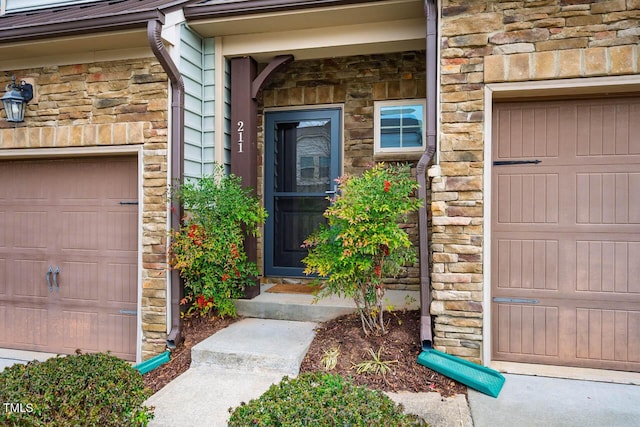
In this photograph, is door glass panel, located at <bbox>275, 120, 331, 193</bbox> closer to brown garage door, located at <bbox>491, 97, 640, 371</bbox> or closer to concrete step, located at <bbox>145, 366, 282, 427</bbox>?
brown garage door, located at <bbox>491, 97, 640, 371</bbox>

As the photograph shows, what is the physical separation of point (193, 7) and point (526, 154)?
10.4 ft

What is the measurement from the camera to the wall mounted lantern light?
13.0 ft

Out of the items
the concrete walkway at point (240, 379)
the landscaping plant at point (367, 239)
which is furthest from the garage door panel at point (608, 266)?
the concrete walkway at point (240, 379)

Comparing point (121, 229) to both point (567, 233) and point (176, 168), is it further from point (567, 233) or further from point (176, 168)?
point (567, 233)

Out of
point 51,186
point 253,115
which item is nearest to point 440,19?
point 253,115

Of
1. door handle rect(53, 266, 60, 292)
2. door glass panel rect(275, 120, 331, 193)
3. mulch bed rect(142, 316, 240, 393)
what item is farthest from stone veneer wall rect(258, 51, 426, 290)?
door handle rect(53, 266, 60, 292)

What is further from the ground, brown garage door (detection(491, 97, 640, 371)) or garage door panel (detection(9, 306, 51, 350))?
brown garage door (detection(491, 97, 640, 371))

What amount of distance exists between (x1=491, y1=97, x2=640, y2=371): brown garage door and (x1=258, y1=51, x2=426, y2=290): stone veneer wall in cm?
124

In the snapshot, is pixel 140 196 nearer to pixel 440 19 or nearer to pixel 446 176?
pixel 446 176

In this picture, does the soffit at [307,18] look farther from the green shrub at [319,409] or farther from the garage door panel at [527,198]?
the green shrub at [319,409]

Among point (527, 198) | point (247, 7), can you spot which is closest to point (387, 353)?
point (527, 198)

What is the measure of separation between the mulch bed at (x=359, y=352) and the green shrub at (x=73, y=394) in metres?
0.86

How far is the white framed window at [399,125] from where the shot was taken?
445cm

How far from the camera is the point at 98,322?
4.12m
